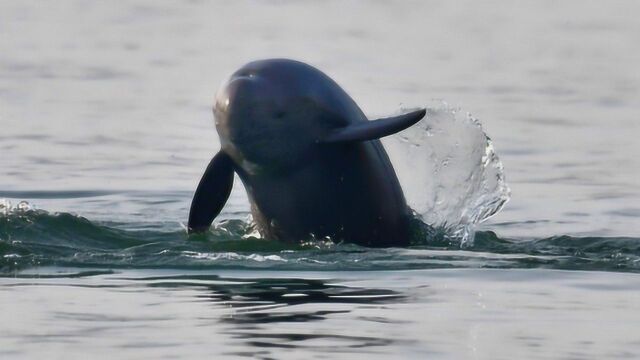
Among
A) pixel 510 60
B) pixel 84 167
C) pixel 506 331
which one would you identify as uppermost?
pixel 510 60

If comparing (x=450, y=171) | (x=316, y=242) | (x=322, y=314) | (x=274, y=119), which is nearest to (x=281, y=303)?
(x=322, y=314)

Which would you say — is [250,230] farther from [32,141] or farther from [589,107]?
[589,107]

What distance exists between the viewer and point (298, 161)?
18.8 m

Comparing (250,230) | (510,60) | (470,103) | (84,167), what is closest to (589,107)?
(470,103)

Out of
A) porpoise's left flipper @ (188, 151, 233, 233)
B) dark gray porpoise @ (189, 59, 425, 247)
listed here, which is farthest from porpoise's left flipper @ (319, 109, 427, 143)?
porpoise's left flipper @ (188, 151, 233, 233)

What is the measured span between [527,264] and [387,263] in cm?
120

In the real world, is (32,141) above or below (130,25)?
below

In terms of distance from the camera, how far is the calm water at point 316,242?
14.4 meters

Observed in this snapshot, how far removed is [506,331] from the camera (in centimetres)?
1436

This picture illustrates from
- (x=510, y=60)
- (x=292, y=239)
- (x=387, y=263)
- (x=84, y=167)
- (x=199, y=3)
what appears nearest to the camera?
(x=387, y=263)

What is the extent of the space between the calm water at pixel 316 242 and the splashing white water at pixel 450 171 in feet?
0.79

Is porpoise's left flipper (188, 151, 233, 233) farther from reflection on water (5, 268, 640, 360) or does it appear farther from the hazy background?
the hazy background

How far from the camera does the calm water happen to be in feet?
47.2

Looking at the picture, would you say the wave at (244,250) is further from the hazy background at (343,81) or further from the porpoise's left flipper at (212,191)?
the hazy background at (343,81)
